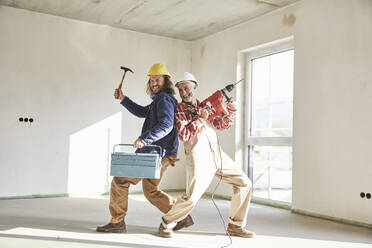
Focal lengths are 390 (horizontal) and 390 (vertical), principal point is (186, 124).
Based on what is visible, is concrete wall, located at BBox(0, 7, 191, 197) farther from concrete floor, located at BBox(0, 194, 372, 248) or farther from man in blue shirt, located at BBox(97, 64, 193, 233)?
man in blue shirt, located at BBox(97, 64, 193, 233)

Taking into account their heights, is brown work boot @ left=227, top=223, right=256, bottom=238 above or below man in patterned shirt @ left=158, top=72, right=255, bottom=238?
below

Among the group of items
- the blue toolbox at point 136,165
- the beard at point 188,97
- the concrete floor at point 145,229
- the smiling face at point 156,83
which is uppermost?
the smiling face at point 156,83

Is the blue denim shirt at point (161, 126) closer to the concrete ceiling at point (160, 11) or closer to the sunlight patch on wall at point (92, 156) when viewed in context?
the concrete ceiling at point (160, 11)

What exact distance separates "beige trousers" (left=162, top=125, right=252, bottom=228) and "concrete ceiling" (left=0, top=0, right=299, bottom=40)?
7.83 feet

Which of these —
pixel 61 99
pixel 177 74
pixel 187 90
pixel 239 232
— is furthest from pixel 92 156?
pixel 239 232

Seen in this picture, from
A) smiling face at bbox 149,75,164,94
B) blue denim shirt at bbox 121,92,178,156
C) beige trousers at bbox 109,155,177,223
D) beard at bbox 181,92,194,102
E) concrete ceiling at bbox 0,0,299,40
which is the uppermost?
concrete ceiling at bbox 0,0,299,40

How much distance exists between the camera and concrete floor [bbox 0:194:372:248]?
121 inches

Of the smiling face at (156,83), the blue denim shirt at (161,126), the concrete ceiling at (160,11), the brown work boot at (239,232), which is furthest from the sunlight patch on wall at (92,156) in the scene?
the brown work boot at (239,232)

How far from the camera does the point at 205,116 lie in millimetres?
3123

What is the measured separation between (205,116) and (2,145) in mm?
3347

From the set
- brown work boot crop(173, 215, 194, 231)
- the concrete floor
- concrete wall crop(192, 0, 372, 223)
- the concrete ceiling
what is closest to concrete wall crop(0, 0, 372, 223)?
concrete wall crop(192, 0, 372, 223)

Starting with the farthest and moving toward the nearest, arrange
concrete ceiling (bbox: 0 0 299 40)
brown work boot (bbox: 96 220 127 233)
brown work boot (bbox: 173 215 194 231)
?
1. concrete ceiling (bbox: 0 0 299 40)
2. brown work boot (bbox: 173 215 194 231)
3. brown work boot (bbox: 96 220 127 233)

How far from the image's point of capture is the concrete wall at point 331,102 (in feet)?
→ 13.1

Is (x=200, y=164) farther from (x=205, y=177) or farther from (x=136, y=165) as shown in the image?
(x=136, y=165)
